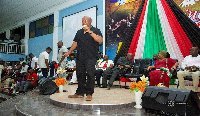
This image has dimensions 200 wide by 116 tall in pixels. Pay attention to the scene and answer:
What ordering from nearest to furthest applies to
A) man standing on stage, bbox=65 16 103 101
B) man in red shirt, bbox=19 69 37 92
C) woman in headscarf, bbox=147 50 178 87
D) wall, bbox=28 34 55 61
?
man standing on stage, bbox=65 16 103 101 < woman in headscarf, bbox=147 50 178 87 < man in red shirt, bbox=19 69 37 92 < wall, bbox=28 34 55 61

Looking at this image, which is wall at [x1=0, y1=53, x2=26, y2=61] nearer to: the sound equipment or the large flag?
the large flag

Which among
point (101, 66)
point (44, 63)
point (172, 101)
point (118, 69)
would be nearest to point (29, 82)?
point (44, 63)

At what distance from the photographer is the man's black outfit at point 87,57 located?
9.41ft

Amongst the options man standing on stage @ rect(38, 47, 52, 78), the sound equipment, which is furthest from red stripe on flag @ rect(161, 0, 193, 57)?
man standing on stage @ rect(38, 47, 52, 78)

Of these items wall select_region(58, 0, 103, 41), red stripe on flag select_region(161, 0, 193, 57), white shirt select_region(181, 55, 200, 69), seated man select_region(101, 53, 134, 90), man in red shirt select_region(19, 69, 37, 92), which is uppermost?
wall select_region(58, 0, 103, 41)

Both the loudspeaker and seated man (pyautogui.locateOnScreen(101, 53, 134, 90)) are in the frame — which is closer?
the loudspeaker

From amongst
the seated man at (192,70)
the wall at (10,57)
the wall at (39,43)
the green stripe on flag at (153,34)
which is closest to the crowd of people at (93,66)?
the seated man at (192,70)

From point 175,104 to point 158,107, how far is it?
244mm

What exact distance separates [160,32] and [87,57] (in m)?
3.24

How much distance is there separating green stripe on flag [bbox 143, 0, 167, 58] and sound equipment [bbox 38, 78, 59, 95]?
113 inches

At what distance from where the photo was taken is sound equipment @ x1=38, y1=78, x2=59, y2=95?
13.7 feet

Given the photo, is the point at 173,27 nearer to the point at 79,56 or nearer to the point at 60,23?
the point at 79,56

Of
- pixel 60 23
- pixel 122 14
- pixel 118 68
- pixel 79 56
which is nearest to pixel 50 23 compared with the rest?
pixel 60 23

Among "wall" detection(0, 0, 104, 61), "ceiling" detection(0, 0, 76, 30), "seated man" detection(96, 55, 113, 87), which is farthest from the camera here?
"ceiling" detection(0, 0, 76, 30)
